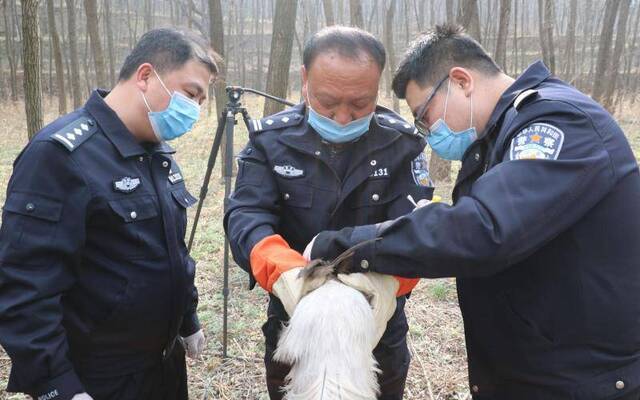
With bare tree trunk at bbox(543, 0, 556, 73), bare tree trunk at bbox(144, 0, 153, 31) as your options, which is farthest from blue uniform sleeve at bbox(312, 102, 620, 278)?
bare tree trunk at bbox(144, 0, 153, 31)

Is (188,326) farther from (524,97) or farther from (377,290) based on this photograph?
(524,97)

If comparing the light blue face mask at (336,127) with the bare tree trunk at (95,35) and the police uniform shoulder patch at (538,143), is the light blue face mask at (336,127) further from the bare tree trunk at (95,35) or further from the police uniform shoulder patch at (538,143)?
the bare tree trunk at (95,35)

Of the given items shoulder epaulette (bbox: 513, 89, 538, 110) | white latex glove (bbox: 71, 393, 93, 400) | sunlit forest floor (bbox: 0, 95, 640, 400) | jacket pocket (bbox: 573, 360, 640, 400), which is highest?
shoulder epaulette (bbox: 513, 89, 538, 110)

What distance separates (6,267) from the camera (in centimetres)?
170

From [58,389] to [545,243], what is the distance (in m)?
1.68

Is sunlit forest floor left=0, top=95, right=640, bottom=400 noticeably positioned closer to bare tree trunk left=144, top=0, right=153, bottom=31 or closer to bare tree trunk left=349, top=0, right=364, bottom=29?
bare tree trunk left=349, top=0, right=364, bottom=29

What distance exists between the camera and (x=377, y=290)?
157cm

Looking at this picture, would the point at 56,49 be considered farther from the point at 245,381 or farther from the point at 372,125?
the point at 372,125

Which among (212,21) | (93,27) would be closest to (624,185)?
(212,21)

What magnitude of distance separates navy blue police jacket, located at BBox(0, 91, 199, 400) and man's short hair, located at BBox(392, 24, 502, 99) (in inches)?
44.3

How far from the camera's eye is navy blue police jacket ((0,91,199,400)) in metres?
1.72

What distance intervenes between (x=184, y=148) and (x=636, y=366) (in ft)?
45.3

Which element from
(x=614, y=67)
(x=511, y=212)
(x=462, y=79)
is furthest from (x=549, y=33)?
(x=511, y=212)

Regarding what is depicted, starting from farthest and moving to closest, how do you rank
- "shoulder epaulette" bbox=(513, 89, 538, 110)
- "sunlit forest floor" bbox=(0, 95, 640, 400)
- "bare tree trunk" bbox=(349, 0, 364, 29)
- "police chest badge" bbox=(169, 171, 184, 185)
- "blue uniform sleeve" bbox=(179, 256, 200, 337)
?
1. "bare tree trunk" bbox=(349, 0, 364, 29)
2. "sunlit forest floor" bbox=(0, 95, 640, 400)
3. "blue uniform sleeve" bbox=(179, 256, 200, 337)
4. "police chest badge" bbox=(169, 171, 184, 185)
5. "shoulder epaulette" bbox=(513, 89, 538, 110)
